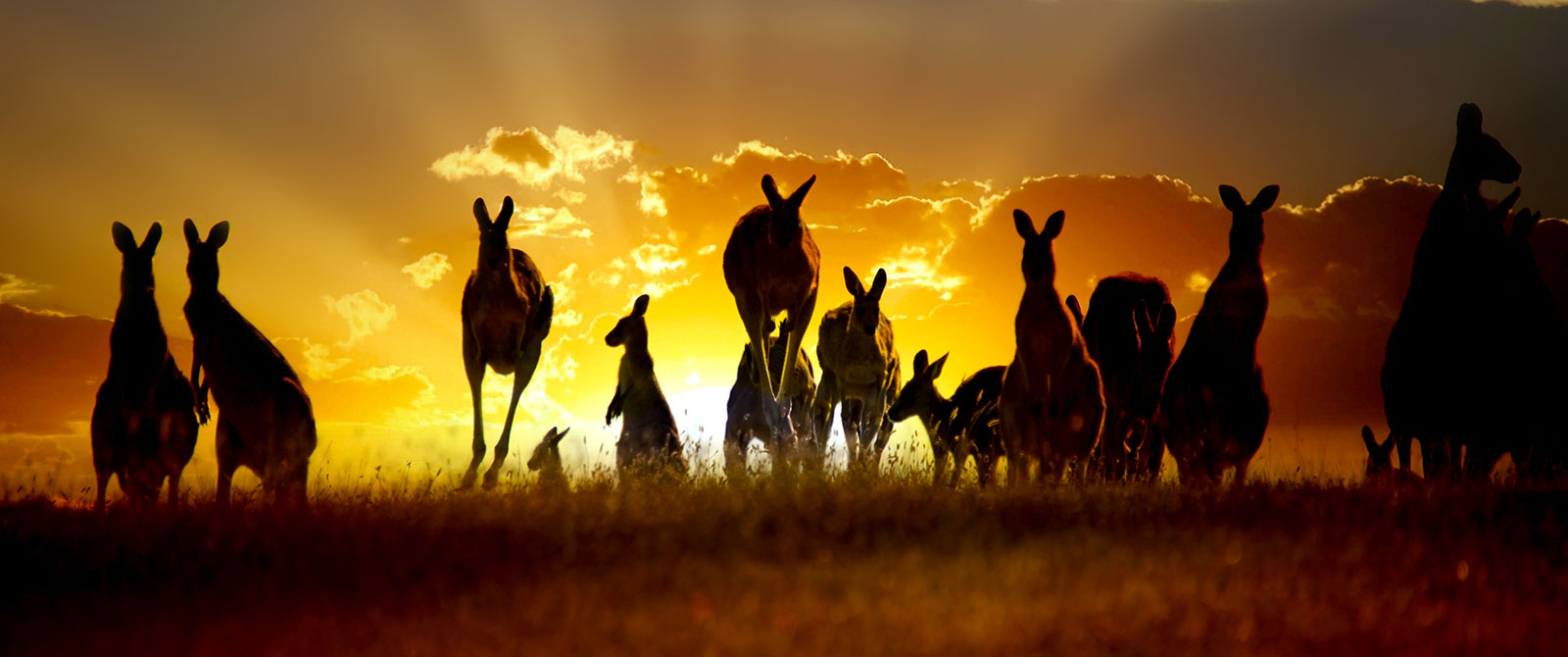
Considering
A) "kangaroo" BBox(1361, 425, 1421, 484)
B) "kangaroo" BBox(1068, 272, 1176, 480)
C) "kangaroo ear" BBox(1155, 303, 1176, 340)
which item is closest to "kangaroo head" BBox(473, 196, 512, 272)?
"kangaroo" BBox(1068, 272, 1176, 480)

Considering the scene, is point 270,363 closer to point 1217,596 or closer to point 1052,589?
point 1052,589

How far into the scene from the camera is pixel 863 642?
5.75 metres

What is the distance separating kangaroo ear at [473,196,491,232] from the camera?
13.4 metres

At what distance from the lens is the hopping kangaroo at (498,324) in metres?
13.4

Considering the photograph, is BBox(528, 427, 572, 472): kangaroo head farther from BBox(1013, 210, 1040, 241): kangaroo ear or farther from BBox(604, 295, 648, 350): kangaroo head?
BBox(1013, 210, 1040, 241): kangaroo ear

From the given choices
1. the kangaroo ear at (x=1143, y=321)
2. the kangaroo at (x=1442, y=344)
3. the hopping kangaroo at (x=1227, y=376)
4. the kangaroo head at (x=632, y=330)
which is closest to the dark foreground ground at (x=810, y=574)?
the hopping kangaroo at (x=1227, y=376)

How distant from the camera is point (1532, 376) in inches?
476

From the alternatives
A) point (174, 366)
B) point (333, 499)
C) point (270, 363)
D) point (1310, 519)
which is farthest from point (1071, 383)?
point (174, 366)

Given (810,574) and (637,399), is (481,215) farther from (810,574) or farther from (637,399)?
(810,574)

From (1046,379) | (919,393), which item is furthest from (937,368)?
(1046,379)

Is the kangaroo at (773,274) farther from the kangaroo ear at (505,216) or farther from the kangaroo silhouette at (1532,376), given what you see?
the kangaroo silhouette at (1532,376)

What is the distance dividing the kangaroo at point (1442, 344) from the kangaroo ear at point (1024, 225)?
12.1 feet

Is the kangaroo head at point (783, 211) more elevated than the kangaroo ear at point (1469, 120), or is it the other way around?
the kangaroo ear at point (1469, 120)

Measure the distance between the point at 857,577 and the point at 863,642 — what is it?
4.73 ft
